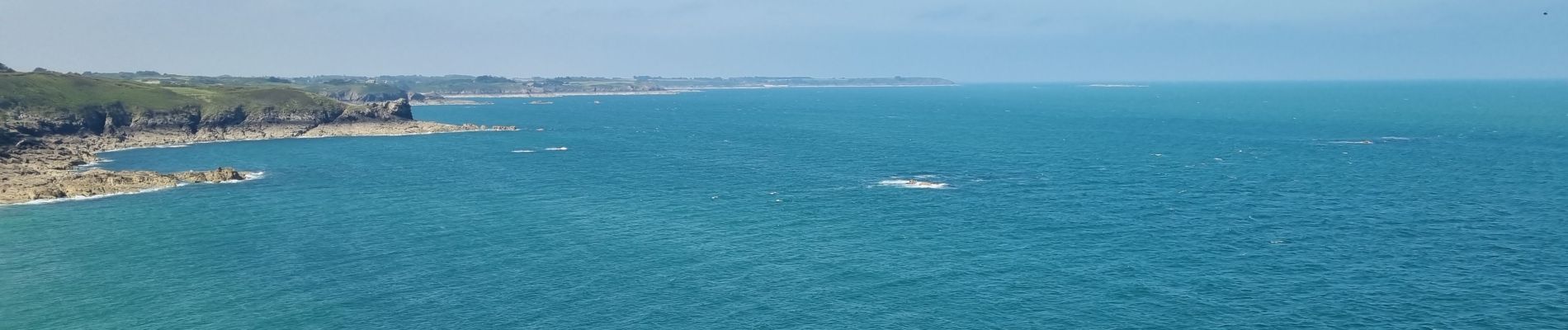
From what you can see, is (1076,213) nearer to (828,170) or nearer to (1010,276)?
(1010,276)

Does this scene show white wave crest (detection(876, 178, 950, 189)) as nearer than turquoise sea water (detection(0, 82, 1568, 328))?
No

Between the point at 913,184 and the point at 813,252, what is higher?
the point at 813,252

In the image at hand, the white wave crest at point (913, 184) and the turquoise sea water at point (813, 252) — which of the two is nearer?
the turquoise sea water at point (813, 252)

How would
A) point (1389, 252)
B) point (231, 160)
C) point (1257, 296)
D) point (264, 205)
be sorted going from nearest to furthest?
point (1257, 296), point (1389, 252), point (264, 205), point (231, 160)

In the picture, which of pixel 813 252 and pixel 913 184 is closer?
pixel 813 252

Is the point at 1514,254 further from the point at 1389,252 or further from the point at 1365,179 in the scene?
the point at 1365,179

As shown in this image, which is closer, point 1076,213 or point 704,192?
point 1076,213

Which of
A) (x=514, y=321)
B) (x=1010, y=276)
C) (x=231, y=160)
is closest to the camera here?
(x=514, y=321)

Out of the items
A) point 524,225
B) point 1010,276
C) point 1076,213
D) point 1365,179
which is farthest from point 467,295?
point 1365,179

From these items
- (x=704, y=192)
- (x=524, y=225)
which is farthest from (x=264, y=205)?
(x=704, y=192)
